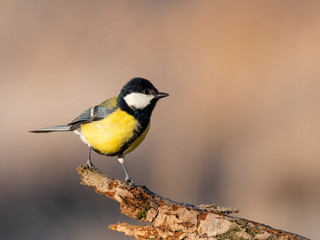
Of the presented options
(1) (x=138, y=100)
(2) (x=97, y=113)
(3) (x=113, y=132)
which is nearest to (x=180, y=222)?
(3) (x=113, y=132)

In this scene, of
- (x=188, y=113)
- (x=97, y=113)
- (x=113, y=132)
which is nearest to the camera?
(x=113, y=132)

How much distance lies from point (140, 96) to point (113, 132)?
268 millimetres

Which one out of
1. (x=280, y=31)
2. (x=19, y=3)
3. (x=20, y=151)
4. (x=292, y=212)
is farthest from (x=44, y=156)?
(x=280, y=31)

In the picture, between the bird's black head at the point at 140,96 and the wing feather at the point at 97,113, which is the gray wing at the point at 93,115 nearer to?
the wing feather at the point at 97,113

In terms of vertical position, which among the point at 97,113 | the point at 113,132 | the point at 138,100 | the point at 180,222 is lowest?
the point at 180,222

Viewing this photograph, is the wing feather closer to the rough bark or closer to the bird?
the bird

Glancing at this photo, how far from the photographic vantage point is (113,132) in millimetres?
2953

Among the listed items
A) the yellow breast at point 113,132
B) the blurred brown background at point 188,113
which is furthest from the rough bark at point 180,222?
the blurred brown background at point 188,113

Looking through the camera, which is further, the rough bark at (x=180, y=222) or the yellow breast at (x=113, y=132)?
the yellow breast at (x=113, y=132)

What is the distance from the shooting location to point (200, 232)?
2.52m

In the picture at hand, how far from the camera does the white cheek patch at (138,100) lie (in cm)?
300

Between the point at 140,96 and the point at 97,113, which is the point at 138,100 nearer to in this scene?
the point at 140,96

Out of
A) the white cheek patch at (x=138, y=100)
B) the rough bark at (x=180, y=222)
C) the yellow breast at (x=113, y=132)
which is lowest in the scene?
the rough bark at (x=180, y=222)

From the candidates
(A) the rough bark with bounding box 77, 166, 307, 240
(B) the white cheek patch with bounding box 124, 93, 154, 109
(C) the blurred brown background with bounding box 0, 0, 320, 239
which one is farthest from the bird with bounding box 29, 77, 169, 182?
(C) the blurred brown background with bounding box 0, 0, 320, 239
